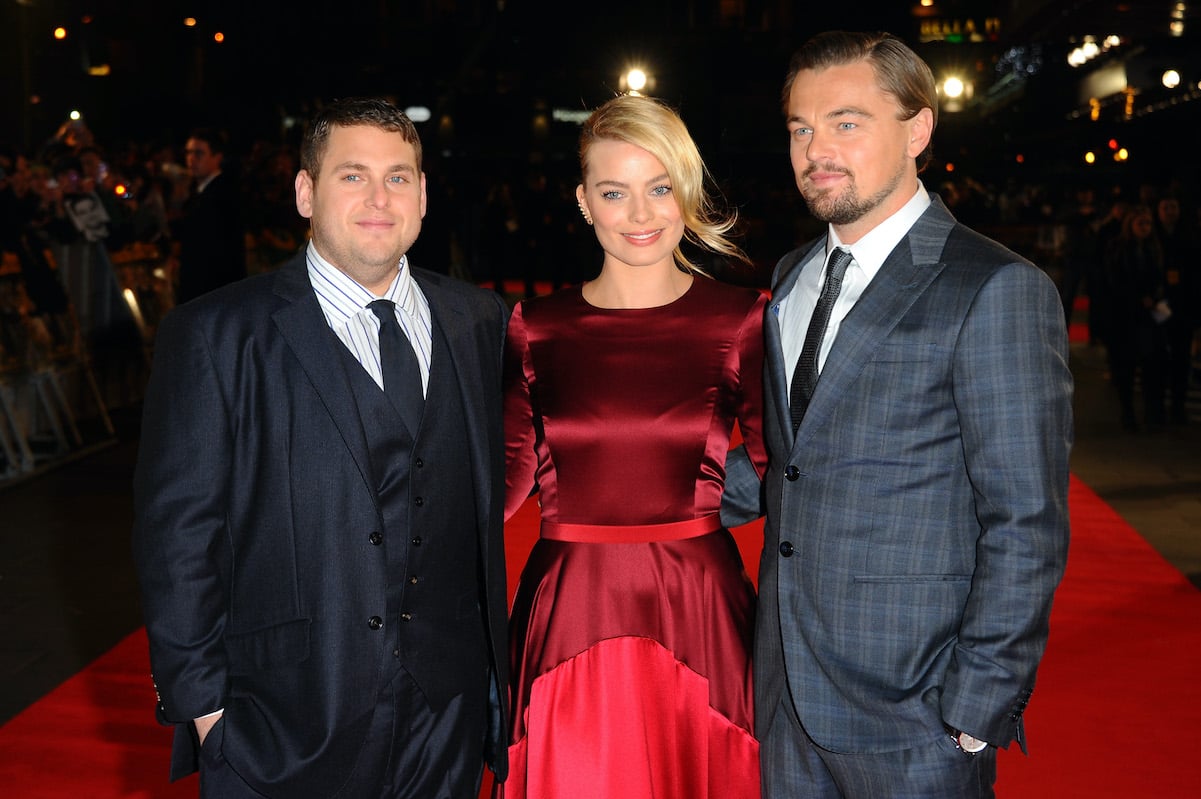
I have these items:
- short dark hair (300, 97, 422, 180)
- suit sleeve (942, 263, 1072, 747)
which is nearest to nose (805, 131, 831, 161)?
suit sleeve (942, 263, 1072, 747)

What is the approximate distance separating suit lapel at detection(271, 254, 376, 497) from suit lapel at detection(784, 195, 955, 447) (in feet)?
2.77

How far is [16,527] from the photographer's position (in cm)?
662

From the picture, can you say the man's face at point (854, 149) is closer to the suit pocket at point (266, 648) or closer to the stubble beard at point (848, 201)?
the stubble beard at point (848, 201)

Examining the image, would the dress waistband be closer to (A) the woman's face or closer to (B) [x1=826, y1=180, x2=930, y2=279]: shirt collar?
(A) the woman's face

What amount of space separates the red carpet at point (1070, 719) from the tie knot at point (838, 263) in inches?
80.0

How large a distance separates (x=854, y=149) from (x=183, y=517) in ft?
4.69

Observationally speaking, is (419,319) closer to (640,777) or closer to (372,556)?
(372,556)

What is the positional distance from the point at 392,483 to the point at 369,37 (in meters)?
20.3

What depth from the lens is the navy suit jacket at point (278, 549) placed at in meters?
2.23

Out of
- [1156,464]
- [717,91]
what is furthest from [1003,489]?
[717,91]

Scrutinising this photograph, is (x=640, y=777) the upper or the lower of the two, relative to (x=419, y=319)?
lower

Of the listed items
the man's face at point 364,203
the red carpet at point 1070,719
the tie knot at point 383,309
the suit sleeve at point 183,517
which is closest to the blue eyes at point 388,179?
the man's face at point 364,203

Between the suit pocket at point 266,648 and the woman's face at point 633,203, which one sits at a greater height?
the woman's face at point 633,203

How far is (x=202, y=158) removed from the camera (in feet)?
22.3
